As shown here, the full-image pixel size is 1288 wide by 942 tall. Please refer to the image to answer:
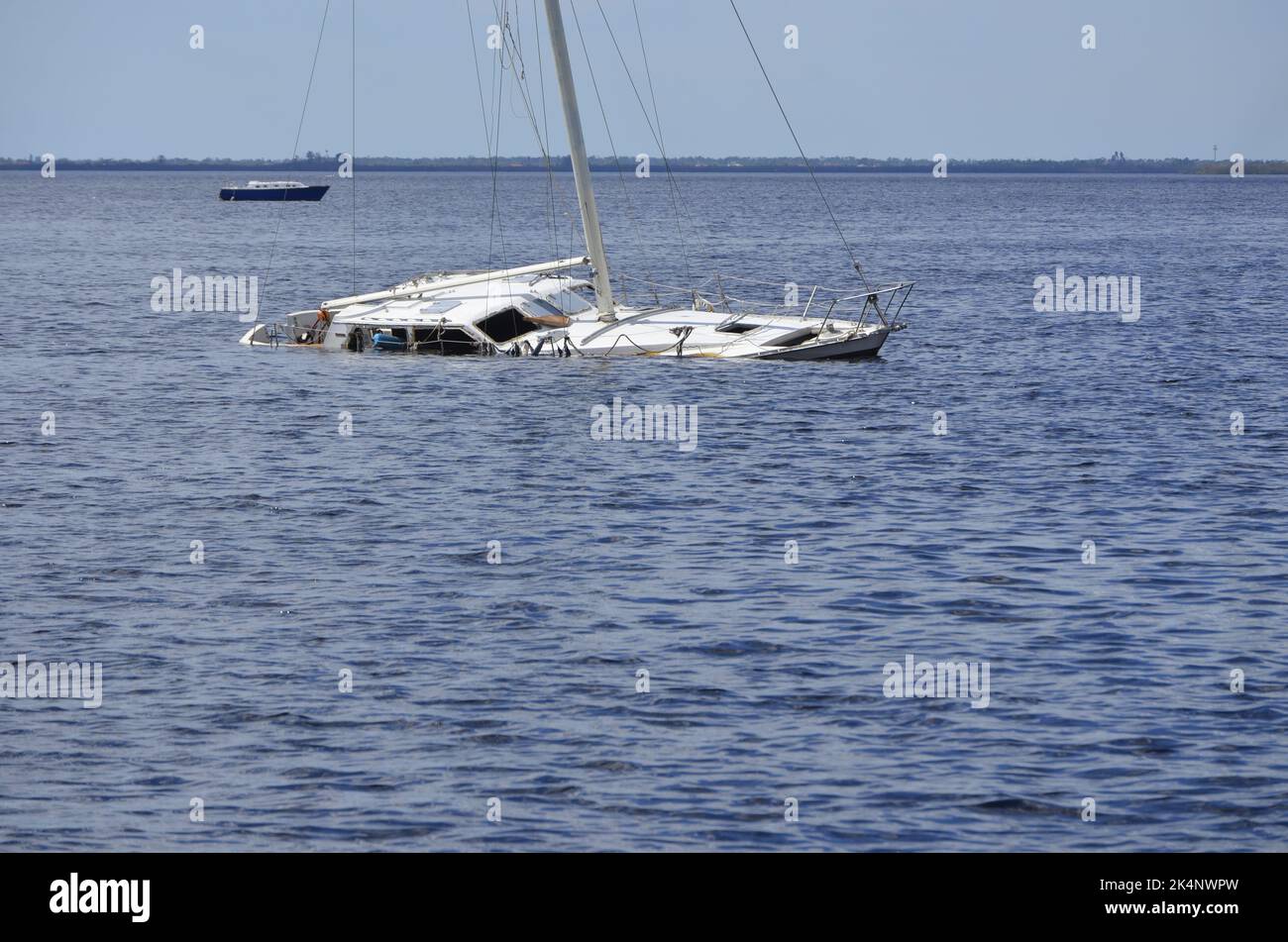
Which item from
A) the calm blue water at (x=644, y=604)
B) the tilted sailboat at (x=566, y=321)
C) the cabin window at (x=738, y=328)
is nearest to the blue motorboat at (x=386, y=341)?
the tilted sailboat at (x=566, y=321)

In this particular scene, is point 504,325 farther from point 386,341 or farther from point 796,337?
point 796,337

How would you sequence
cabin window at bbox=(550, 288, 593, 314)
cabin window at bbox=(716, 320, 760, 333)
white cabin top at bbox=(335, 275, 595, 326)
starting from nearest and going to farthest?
cabin window at bbox=(716, 320, 760, 333), white cabin top at bbox=(335, 275, 595, 326), cabin window at bbox=(550, 288, 593, 314)

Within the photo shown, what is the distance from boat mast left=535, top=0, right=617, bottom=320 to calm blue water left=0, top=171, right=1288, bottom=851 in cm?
401

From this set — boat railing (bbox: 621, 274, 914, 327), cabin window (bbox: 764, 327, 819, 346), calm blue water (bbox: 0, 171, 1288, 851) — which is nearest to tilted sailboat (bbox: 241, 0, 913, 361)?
cabin window (bbox: 764, 327, 819, 346)

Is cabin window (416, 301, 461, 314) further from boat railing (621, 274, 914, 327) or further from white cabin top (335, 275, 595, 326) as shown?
boat railing (621, 274, 914, 327)

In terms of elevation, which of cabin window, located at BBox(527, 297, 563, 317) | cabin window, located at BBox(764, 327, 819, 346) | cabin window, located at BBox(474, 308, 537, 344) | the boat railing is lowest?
cabin window, located at BBox(764, 327, 819, 346)

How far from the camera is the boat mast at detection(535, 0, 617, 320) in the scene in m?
52.2

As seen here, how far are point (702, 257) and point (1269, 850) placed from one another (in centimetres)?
10225

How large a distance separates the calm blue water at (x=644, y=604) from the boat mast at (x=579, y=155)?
401cm
